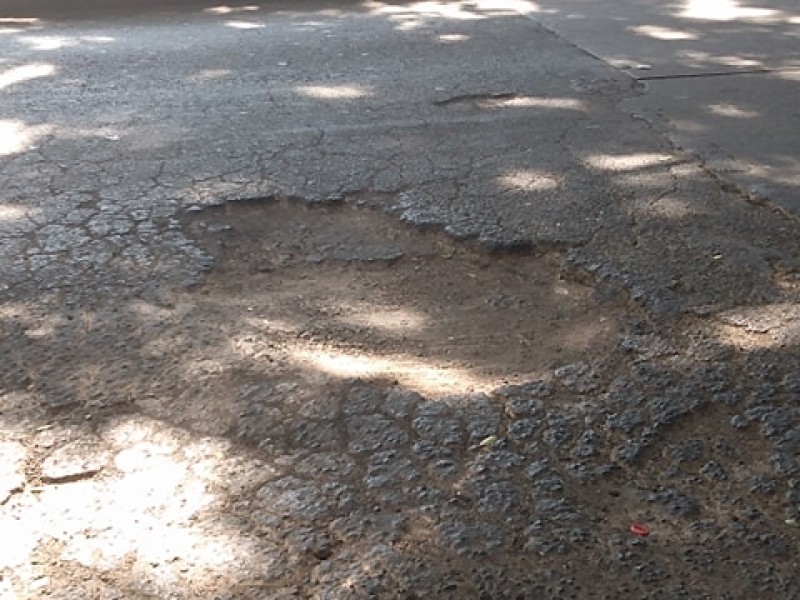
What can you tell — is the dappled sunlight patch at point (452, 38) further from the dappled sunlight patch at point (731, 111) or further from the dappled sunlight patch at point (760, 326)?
the dappled sunlight patch at point (760, 326)

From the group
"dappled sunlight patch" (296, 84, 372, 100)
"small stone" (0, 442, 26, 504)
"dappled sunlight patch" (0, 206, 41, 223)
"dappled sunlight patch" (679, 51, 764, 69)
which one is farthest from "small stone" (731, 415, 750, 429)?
"dappled sunlight patch" (679, 51, 764, 69)

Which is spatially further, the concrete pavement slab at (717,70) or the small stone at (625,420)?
the concrete pavement slab at (717,70)

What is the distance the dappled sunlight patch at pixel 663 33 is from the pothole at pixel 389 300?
3.68 meters

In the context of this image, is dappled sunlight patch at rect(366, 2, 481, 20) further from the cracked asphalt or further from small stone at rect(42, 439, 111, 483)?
small stone at rect(42, 439, 111, 483)

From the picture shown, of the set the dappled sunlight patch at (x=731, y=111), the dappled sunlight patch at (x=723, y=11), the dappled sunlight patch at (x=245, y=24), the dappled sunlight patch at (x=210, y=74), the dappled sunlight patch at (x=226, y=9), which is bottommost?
the dappled sunlight patch at (x=226, y=9)

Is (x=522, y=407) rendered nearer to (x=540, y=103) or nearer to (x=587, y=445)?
(x=587, y=445)

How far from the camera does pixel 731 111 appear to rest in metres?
5.29

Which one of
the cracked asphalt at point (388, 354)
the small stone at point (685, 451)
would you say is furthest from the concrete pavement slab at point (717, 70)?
the small stone at point (685, 451)

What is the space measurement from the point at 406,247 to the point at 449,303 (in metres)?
0.42

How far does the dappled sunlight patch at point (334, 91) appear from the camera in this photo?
5648 millimetres

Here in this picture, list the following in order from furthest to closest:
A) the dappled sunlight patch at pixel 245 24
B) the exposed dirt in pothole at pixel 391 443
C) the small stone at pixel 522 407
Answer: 1. the dappled sunlight patch at pixel 245 24
2. the small stone at pixel 522 407
3. the exposed dirt in pothole at pixel 391 443

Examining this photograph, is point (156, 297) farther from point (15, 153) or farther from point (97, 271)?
point (15, 153)

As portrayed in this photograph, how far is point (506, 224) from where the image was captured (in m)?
3.91

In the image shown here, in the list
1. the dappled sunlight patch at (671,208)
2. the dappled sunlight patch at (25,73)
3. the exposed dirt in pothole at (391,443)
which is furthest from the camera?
the dappled sunlight patch at (25,73)
